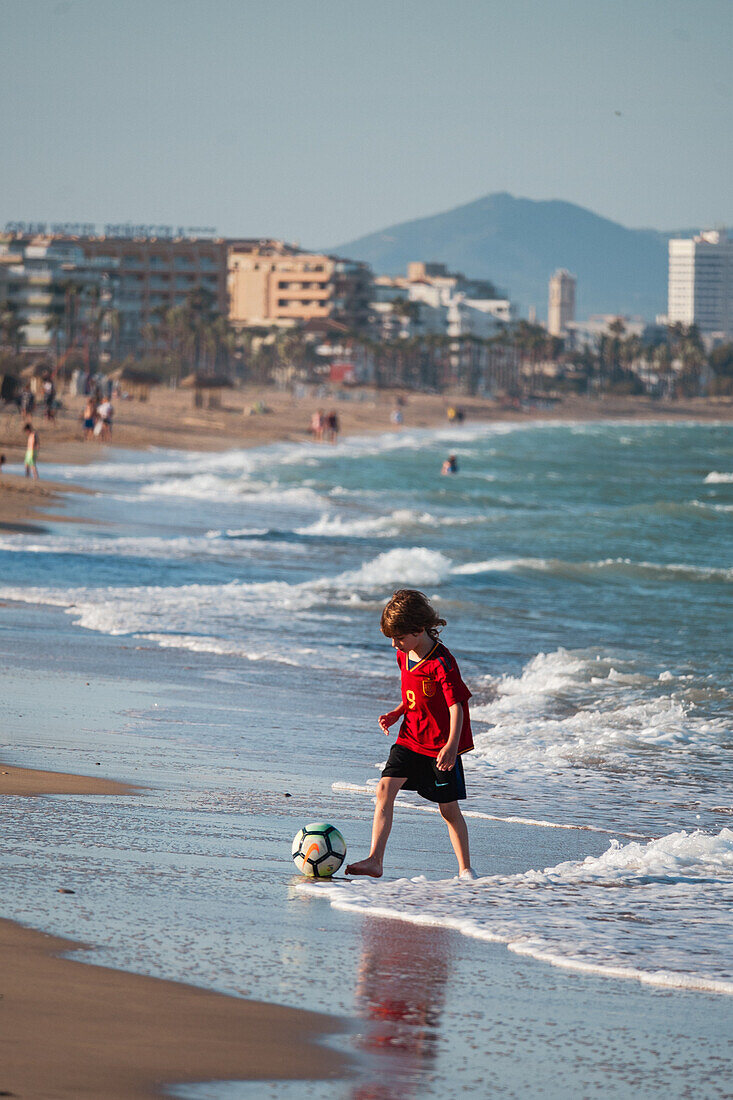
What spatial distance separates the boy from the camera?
6168mm

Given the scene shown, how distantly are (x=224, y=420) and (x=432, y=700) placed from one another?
69736mm

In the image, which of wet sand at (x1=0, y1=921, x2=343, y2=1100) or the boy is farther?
the boy

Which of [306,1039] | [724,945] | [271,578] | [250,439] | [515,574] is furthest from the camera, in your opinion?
[250,439]

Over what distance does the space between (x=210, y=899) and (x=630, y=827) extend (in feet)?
9.65

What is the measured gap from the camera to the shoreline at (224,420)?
1188 inches

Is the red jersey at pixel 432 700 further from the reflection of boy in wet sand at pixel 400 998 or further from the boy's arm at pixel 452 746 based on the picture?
the reflection of boy in wet sand at pixel 400 998

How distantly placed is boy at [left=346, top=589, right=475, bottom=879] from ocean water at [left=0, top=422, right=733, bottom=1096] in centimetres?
22

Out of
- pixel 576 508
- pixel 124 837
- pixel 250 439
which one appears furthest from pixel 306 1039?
pixel 250 439

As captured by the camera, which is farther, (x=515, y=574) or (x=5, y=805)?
(x=515, y=574)

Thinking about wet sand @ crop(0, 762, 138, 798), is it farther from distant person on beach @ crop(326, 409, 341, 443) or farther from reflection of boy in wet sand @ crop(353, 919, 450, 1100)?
distant person on beach @ crop(326, 409, 341, 443)

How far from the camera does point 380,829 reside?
6254mm

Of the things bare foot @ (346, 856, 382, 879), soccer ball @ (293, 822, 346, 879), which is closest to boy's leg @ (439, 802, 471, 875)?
bare foot @ (346, 856, 382, 879)

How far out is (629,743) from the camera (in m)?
10.2

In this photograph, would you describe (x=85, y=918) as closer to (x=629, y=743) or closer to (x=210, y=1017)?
(x=210, y=1017)
